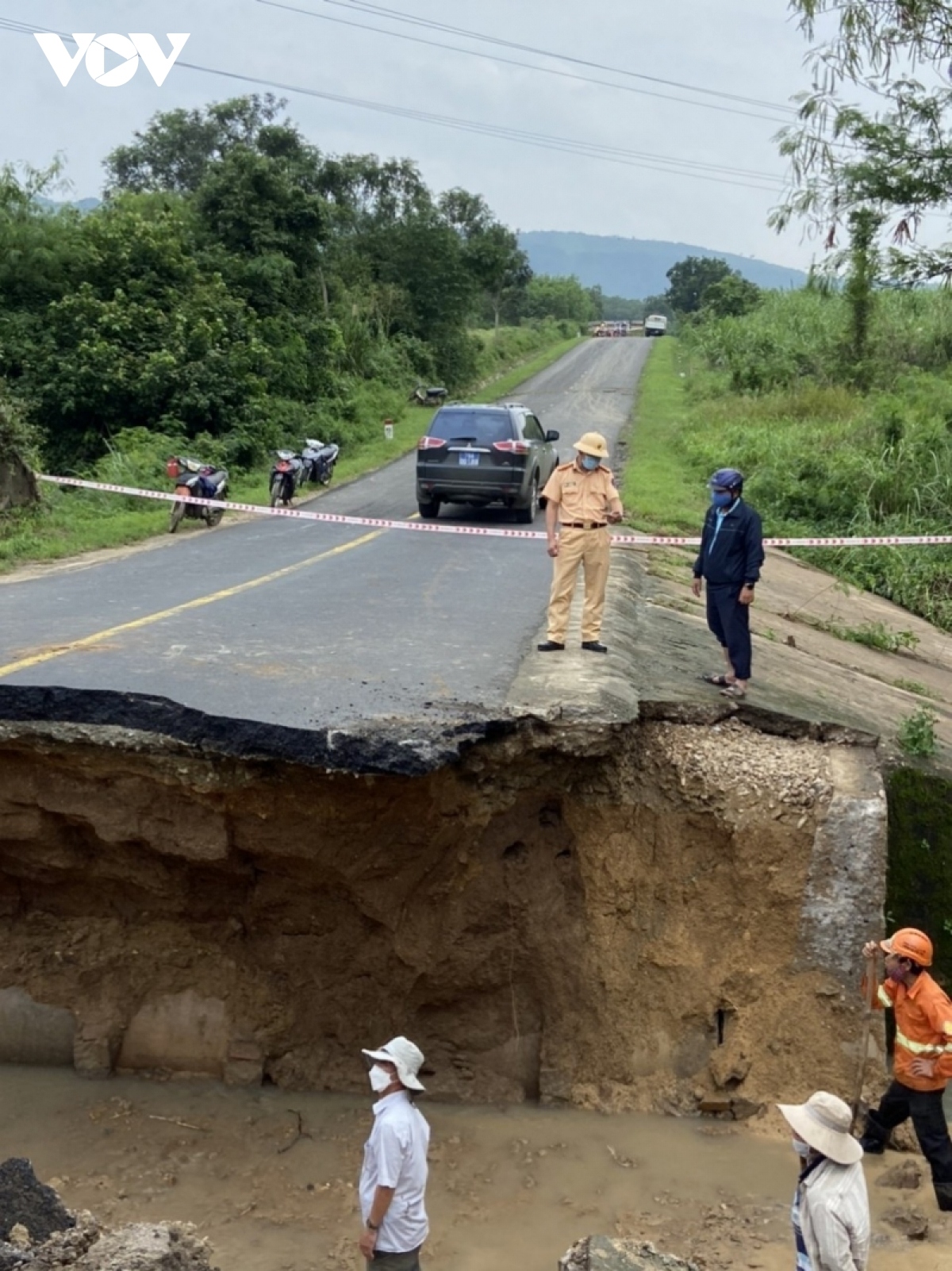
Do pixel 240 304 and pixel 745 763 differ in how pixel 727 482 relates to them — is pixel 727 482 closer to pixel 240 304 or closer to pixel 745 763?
pixel 745 763

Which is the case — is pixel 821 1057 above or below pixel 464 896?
below

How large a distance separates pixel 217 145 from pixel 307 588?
129ft

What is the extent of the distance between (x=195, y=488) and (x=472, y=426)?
12.5 ft

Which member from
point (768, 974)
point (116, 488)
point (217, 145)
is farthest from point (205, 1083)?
point (217, 145)

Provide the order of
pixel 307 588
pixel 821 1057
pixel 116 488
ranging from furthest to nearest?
1. pixel 116 488
2. pixel 307 588
3. pixel 821 1057

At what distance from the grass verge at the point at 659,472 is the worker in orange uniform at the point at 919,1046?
10295mm

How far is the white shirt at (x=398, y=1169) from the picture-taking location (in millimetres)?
4590

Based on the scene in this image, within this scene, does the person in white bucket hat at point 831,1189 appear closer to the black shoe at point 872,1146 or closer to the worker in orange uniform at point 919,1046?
the worker in orange uniform at point 919,1046

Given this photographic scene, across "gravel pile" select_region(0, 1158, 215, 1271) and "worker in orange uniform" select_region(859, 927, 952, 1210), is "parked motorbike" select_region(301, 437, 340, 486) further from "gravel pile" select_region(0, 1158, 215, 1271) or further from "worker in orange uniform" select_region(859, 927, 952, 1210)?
"gravel pile" select_region(0, 1158, 215, 1271)

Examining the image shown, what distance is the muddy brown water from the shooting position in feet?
19.6

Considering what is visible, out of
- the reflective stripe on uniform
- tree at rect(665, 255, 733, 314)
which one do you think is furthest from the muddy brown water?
tree at rect(665, 255, 733, 314)

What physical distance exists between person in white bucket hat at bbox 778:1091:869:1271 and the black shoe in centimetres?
234

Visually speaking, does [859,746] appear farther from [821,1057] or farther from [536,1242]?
[536,1242]

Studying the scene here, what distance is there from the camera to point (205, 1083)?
7320mm
